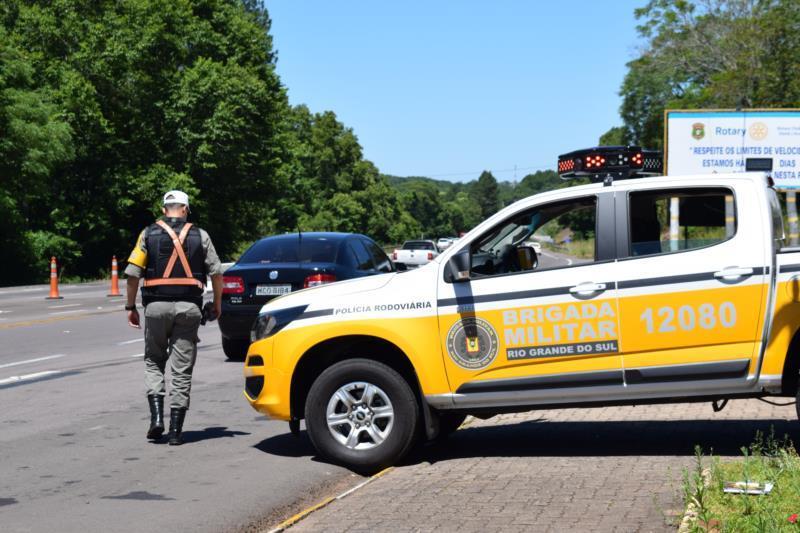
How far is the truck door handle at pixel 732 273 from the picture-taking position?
23.6 feet

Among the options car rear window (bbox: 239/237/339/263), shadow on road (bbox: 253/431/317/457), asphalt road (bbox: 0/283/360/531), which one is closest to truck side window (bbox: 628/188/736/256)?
asphalt road (bbox: 0/283/360/531)

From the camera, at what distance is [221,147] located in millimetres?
54406

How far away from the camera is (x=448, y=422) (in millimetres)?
8398

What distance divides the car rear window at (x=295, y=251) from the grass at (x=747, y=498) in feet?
26.1

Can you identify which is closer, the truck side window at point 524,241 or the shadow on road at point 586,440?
the truck side window at point 524,241

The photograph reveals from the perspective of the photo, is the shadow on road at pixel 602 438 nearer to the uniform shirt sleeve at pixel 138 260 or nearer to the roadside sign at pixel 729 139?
the uniform shirt sleeve at pixel 138 260

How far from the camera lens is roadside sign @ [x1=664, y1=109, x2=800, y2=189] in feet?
83.2

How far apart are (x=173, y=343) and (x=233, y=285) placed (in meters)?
5.52

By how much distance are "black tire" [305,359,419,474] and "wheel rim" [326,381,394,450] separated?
0.02 metres

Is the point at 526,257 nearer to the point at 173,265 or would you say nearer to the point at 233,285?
the point at 173,265

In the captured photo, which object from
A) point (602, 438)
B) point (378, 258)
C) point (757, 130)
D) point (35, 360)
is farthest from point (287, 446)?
point (757, 130)

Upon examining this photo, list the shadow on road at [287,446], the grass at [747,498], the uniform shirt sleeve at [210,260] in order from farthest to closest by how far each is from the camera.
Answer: the uniform shirt sleeve at [210,260] → the shadow on road at [287,446] → the grass at [747,498]

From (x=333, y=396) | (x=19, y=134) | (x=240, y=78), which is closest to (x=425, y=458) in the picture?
→ (x=333, y=396)

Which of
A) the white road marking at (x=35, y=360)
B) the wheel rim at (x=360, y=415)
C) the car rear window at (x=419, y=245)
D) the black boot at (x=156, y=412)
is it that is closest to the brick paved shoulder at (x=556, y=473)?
the wheel rim at (x=360, y=415)
